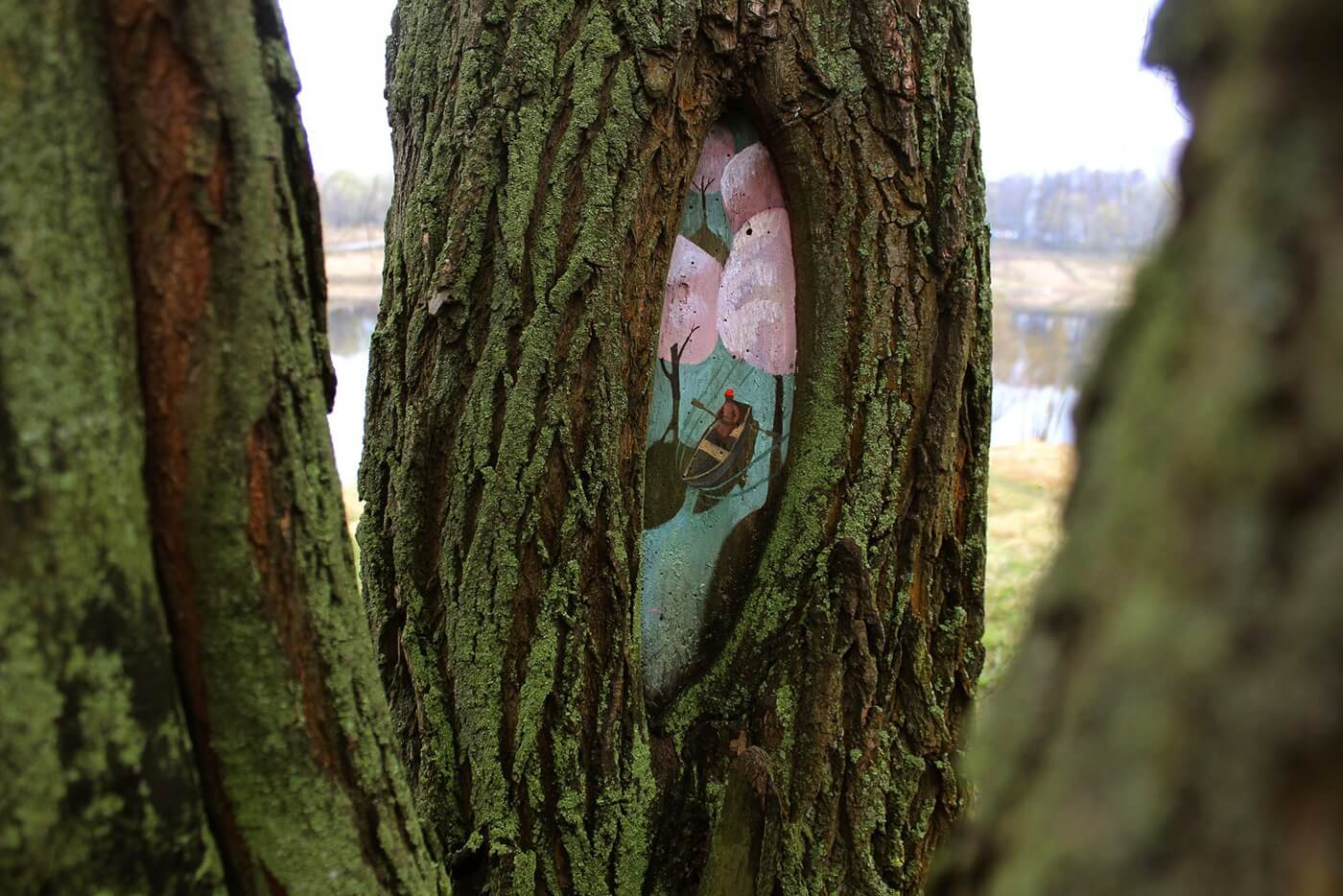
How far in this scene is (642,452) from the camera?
176 centimetres

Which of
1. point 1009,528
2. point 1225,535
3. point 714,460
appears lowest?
point 1009,528

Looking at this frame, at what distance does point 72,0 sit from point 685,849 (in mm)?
1451

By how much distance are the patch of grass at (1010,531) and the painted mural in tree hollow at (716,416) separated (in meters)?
2.18

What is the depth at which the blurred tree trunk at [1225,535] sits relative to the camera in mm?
434

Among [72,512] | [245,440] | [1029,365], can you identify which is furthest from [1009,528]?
[72,512]

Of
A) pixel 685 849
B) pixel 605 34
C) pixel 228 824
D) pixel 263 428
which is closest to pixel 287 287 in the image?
pixel 263 428

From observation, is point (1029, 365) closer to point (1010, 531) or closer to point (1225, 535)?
point (1010, 531)

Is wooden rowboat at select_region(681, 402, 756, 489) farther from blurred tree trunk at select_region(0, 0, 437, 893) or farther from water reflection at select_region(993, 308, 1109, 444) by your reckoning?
water reflection at select_region(993, 308, 1109, 444)

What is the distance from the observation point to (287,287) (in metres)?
1.06

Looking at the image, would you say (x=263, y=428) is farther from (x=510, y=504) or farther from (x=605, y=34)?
(x=605, y=34)

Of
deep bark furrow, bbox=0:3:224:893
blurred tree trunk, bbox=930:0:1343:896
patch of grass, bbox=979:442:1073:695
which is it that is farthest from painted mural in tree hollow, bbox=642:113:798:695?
patch of grass, bbox=979:442:1073:695

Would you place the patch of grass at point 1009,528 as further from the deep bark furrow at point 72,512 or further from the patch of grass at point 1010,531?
the deep bark furrow at point 72,512

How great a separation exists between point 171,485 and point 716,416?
1094mm

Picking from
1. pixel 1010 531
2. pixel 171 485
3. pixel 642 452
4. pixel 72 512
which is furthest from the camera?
pixel 1010 531
